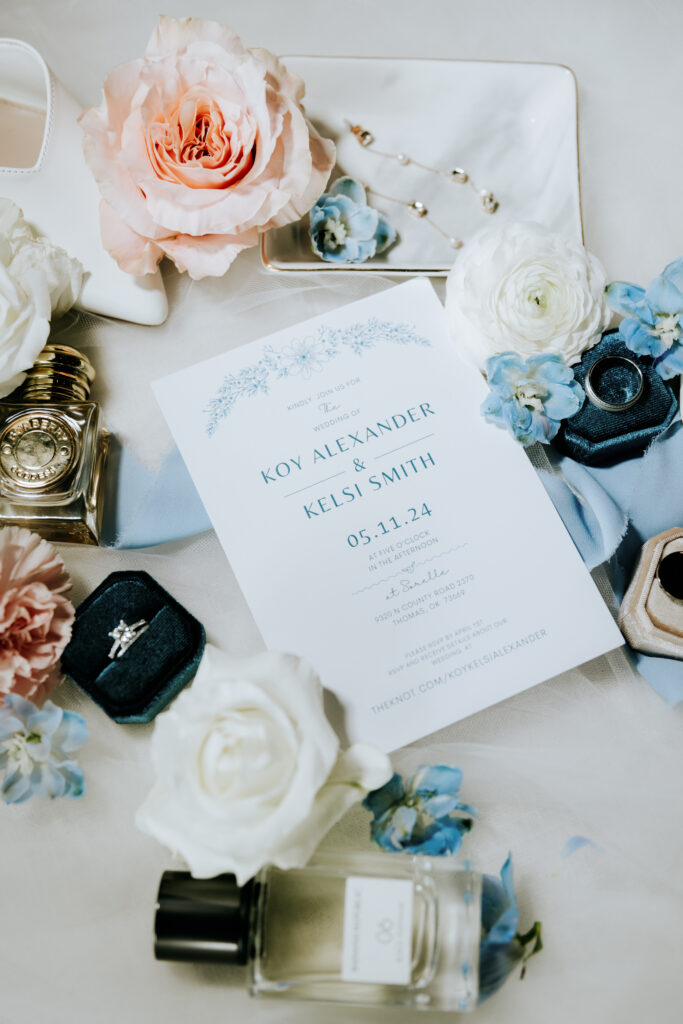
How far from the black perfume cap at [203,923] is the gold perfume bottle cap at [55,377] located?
0.36 meters

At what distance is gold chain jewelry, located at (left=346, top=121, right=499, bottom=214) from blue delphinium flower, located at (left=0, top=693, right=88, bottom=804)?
504 mm

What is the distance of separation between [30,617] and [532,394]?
1.26ft

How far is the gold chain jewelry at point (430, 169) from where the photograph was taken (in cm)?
66

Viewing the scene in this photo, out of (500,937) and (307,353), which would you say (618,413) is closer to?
(307,353)

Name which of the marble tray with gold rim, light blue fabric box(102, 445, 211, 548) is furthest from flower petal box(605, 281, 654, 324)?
light blue fabric box(102, 445, 211, 548)

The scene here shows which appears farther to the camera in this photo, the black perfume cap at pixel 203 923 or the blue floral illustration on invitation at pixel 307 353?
the blue floral illustration on invitation at pixel 307 353

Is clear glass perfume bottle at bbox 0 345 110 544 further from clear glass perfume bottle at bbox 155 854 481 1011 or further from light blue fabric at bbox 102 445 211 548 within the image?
clear glass perfume bottle at bbox 155 854 481 1011

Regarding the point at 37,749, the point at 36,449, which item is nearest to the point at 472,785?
the point at 37,749

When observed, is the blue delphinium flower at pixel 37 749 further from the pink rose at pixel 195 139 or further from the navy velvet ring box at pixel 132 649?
the pink rose at pixel 195 139

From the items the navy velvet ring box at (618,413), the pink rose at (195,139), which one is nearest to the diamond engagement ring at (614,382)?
the navy velvet ring box at (618,413)

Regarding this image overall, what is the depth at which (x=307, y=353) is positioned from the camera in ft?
1.99

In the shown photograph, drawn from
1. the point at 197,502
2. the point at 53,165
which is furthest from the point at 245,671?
the point at 53,165

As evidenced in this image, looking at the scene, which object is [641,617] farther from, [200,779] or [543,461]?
[200,779]

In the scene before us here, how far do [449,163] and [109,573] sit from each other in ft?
1.52
